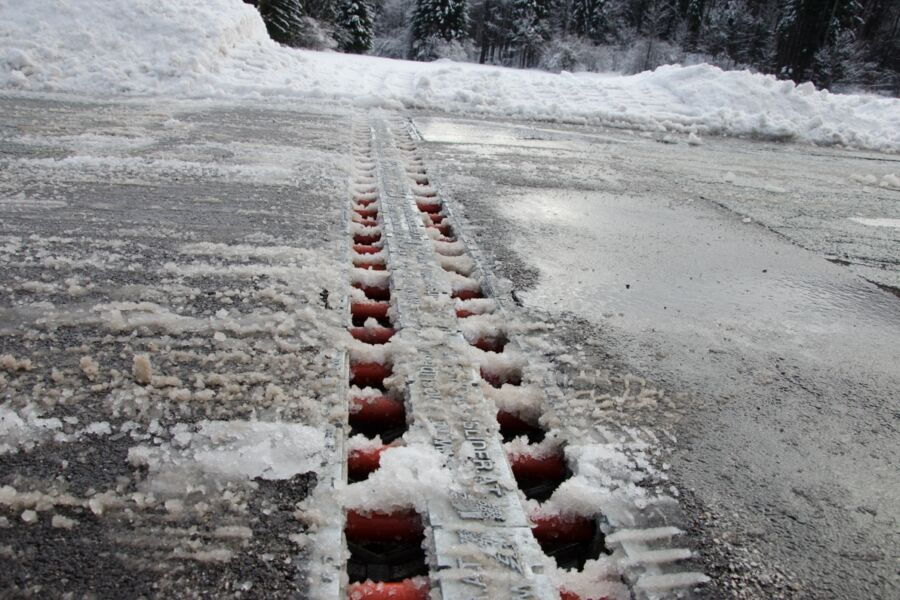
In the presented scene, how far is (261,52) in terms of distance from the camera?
912 cm

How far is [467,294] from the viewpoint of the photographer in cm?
206

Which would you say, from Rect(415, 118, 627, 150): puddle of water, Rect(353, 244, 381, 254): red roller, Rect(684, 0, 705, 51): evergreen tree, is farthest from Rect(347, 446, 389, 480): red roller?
Rect(684, 0, 705, 51): evergreen tree

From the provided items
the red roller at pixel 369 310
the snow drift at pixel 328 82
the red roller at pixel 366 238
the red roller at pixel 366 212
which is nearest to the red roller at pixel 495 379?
the red roller at pixel 369 310

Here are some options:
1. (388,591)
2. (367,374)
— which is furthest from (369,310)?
(388,591)

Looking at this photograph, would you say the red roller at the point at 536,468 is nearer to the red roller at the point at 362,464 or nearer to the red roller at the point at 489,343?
the red roller at the point at 362,464

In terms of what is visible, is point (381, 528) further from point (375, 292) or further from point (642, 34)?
point (642, 34)

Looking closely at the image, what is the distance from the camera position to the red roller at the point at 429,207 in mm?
2996

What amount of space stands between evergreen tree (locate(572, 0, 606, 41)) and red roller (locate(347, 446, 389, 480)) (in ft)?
127

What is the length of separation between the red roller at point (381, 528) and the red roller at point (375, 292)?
3.31 feet

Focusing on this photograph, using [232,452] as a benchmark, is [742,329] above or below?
above

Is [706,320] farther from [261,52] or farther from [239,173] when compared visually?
[261,52]

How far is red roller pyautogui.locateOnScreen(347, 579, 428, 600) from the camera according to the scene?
2.97ft

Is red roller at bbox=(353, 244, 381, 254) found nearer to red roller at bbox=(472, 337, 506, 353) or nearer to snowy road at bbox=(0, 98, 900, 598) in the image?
snowy road at bbox=(0, 98, 900, 598)

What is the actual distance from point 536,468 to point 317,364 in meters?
0.58
